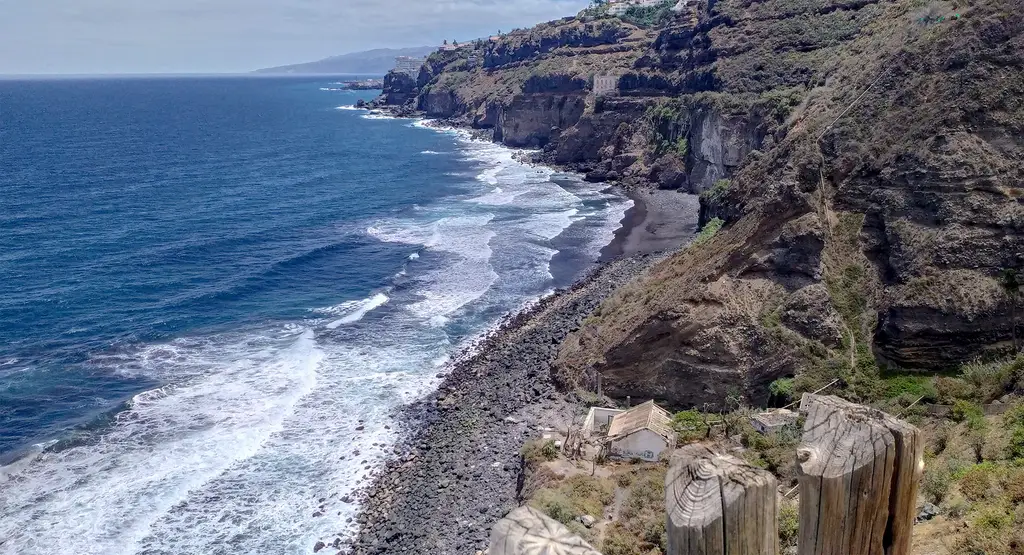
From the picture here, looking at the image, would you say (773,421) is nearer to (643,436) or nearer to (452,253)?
(643,436)

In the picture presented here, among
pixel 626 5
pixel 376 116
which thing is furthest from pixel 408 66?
pixel 626 5

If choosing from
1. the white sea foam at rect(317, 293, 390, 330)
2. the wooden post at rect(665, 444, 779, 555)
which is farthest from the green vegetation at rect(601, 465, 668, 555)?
the white sea foam at rect(317, 293, 390, 330)

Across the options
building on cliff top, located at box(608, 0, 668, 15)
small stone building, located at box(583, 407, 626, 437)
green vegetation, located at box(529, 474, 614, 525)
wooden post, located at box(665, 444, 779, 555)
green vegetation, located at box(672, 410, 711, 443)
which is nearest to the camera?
wooden post, located at box(665, 444, 779, 555)

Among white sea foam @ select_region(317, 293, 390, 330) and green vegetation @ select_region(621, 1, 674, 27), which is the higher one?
green vegetation @ select_region(621, 1, 674, 27)

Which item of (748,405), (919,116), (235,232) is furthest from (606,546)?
(235,232)

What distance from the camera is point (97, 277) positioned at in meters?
47.1

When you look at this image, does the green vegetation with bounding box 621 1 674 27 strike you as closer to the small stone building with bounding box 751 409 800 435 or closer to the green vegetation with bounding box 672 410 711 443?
the green vegetation with bounding box 672 410 711 443

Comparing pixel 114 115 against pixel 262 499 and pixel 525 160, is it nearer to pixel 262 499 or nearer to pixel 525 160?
pixel 525 160

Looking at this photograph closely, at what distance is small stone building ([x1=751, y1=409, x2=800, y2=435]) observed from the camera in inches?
890

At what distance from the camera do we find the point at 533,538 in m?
2.48

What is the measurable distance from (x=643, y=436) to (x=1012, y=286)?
42.6 feet

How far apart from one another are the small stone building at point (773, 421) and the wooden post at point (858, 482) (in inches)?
811

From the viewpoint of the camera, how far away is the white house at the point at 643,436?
23.6m

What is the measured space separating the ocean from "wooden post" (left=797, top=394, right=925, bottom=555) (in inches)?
900
